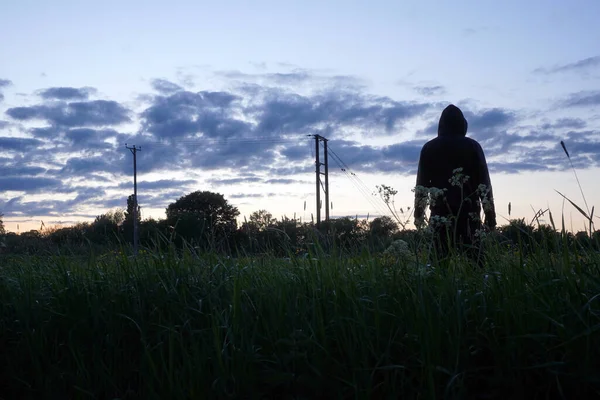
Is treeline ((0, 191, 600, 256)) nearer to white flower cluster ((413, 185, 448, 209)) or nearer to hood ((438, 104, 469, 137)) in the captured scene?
white flower cluster ((413, 185, 448, 209))

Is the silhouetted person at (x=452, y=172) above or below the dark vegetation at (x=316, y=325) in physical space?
above

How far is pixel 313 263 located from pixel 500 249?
180cm

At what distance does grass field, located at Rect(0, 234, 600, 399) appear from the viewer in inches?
140

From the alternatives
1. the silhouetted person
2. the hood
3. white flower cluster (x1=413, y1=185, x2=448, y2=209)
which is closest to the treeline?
white flower cluster (x1=413, y1=185, x2=448, y2=209)

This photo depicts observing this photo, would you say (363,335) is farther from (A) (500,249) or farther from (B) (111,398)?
(A) (500,249)

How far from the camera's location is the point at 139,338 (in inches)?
185

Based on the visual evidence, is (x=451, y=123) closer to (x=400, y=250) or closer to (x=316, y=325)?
(x=400, y=250)

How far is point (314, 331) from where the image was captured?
3.99 metres

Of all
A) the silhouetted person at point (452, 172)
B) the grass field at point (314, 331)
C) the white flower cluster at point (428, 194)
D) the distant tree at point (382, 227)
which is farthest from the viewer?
the silhouetted person at point (452, 172)

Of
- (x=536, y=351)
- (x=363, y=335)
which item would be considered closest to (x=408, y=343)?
(x=363, y=335)

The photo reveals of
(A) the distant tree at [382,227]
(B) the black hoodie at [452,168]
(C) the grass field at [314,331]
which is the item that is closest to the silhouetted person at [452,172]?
(B) the black hoodie at [452,168]

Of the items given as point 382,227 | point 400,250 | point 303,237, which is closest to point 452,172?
point 382,227

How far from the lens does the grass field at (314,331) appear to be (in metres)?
3.55

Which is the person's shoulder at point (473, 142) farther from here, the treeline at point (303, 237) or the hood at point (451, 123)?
the treeline at point (303, 237)
